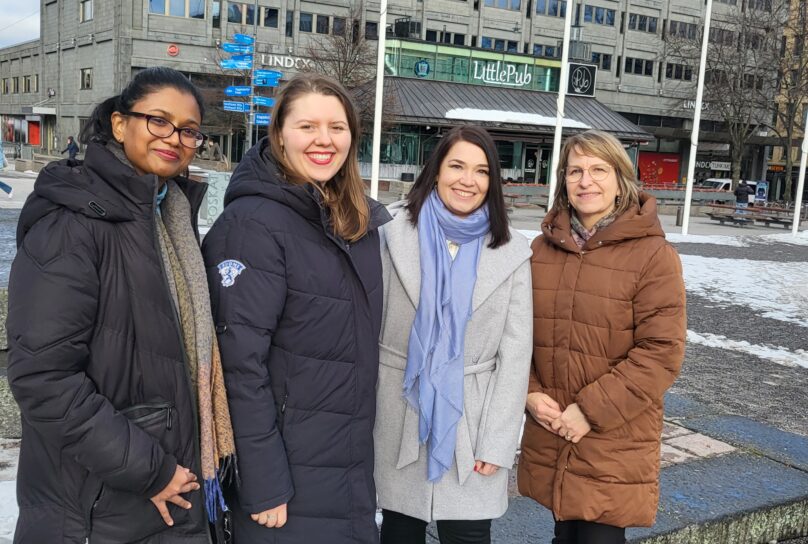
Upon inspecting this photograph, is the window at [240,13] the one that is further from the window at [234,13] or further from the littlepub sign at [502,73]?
the littlepub sign at [502,73]

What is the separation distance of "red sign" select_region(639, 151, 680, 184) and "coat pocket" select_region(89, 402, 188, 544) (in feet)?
186

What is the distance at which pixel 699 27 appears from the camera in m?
55.6

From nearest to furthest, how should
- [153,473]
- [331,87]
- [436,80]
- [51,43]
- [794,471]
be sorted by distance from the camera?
[153,473]
[331,87]
[794,471]
[436,80]
[51,43]

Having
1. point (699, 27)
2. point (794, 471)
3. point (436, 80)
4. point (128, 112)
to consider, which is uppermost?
point (699, 27)

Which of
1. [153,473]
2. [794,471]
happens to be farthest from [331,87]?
[794,471]

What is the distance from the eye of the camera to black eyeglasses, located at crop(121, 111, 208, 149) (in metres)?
2.19

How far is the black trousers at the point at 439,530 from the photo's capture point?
8.95 ft

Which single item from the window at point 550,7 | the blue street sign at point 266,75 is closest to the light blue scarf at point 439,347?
the blue street sign at point 266,75

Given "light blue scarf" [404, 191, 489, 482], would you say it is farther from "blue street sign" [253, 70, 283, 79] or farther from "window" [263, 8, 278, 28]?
"window" [263, 8, 278, 28]

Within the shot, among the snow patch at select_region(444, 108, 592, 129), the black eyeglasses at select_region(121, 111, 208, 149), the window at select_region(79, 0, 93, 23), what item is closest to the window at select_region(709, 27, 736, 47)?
the snow patch at select_region(444, 108, 592, 129)

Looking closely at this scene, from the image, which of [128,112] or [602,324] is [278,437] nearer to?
[128,112]

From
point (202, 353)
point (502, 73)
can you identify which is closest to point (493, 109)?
point (502, 73)

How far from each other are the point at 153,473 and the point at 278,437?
14.6 inches

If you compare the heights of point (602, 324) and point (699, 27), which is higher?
point (699, 27)
